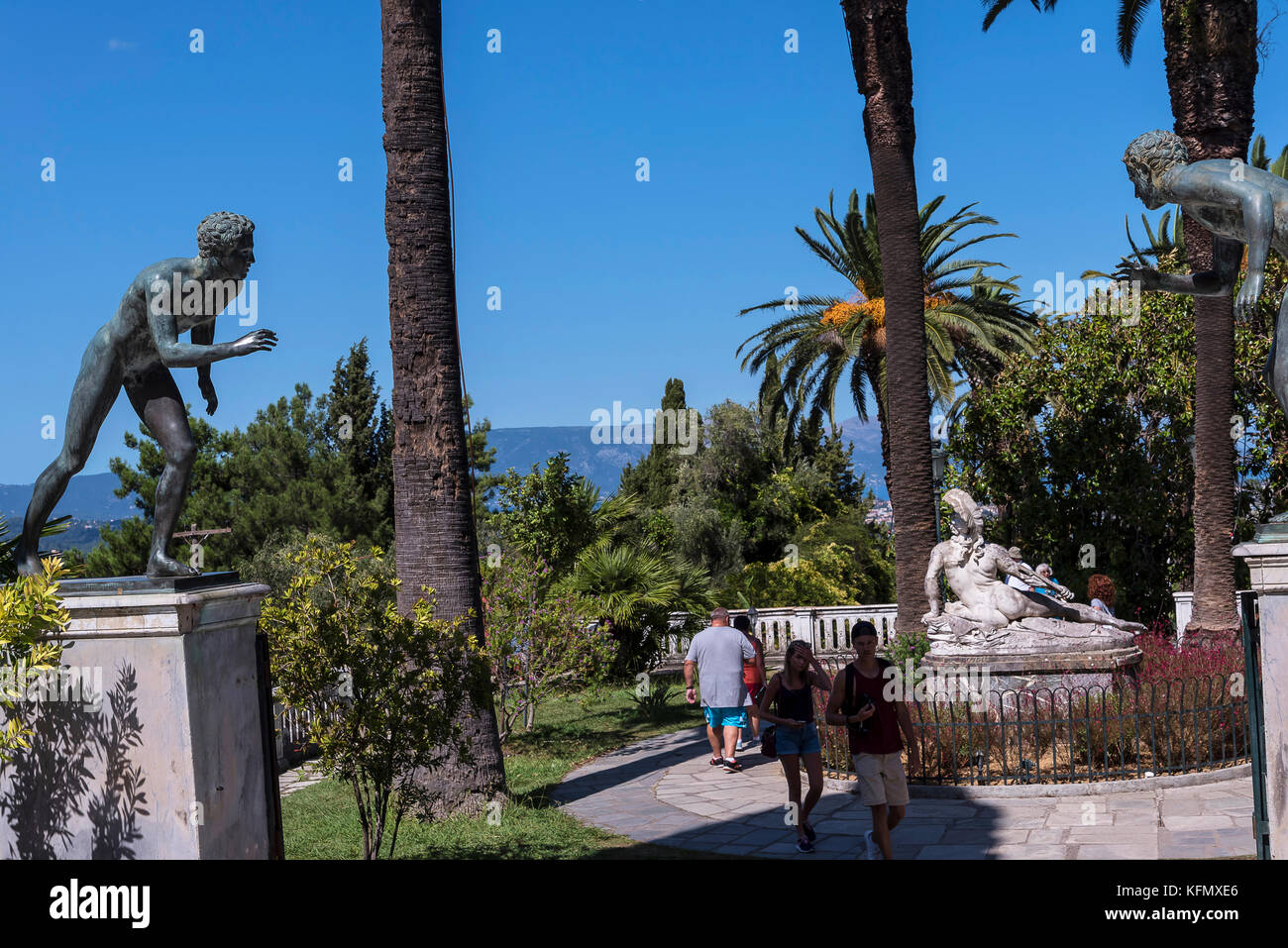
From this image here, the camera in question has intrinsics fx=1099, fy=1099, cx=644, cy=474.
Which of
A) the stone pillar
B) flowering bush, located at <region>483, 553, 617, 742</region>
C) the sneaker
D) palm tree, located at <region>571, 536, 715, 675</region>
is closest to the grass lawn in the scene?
flowering bush, located at <region>483, 553, 617, 742</region>

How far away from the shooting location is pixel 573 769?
41.0 feet

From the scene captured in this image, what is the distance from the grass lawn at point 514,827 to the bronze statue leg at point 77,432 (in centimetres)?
403

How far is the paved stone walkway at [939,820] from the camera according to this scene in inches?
307

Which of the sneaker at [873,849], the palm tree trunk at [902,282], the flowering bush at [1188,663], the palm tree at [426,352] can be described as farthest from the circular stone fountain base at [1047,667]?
the palm tree at [426,352]

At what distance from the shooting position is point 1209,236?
1455cm

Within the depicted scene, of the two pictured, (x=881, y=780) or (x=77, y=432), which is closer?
(x=77, y=432)

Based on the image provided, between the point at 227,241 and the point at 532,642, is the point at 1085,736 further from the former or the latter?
the point at 227,241

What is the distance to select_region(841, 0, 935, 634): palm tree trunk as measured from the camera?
14008 millimetres

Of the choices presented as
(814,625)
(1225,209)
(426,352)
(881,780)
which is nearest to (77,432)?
(426,352)

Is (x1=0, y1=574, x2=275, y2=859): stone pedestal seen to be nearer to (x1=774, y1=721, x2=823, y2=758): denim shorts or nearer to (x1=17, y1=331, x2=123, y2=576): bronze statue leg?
(x1=17, y1=331, x2=123, y2=576): bronze statue leg

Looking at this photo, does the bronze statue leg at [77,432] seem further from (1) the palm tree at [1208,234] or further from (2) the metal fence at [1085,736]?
(1) the palm tree at [1208,234]

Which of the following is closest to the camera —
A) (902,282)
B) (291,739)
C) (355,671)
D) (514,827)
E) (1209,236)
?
(355,671)

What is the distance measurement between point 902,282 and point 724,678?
19.1 feet
